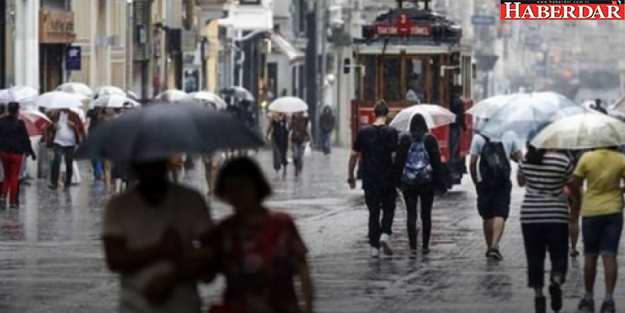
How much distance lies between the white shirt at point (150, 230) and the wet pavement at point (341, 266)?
8193 millimetres

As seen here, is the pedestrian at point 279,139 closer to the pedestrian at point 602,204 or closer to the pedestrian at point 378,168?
the pedestrian at point 378,168

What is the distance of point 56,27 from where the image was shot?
50344mm

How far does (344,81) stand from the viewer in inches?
3482

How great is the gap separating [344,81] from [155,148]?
258 feet

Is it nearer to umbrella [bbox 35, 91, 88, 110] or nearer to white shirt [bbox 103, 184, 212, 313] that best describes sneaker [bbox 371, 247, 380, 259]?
white shirt [bbox 103, 184, 212, 313]

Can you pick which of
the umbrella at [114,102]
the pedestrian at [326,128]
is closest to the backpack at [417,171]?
the umbrella at [114,102]

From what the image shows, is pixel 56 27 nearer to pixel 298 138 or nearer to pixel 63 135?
pixel 298 138

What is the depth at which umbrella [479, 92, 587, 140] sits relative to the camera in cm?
2177

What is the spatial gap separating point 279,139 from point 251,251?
39333 millimetres

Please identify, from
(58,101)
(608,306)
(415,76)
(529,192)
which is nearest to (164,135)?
(529,192)

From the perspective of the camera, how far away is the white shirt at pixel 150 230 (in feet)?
32.6

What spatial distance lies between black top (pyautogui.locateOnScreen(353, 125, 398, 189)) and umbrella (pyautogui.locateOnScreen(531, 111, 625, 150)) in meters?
5.02

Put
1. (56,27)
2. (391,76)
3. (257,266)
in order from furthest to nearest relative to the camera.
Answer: (56,27) → (391,76) → (257,266)

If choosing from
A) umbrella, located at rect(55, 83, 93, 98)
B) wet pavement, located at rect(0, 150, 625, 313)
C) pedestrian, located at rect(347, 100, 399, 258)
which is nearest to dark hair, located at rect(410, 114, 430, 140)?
pedestrian, located at rect(347, 100, 399, 258)
